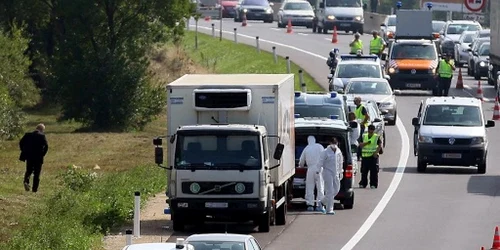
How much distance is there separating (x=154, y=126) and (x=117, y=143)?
6.47 metres

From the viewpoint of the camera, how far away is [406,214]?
28781 millimetres

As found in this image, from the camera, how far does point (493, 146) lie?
42.6m

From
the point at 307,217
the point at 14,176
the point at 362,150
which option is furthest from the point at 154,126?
the point at 307,217

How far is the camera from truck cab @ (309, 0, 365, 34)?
77.4 m

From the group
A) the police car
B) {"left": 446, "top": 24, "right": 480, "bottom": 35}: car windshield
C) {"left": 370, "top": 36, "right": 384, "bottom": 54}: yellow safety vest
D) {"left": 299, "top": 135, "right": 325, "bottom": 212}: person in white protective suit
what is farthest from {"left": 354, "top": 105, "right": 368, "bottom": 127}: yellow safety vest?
{"left": 446, "top": 24, "right": 480, "bottom": 35}: car windshield

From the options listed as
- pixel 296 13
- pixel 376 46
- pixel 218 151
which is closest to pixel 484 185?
Answer: pixel 218 151

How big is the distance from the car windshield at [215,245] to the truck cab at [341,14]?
6019 centimetres

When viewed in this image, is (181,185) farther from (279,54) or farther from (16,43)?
(279,54)

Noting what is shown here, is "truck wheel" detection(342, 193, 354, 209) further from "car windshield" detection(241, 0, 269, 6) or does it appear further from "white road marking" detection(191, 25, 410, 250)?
"car windshield" detection(241, 0, 269, 6)

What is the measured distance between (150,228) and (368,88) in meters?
20.3

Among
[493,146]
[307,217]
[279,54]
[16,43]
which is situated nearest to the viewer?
[307,217]

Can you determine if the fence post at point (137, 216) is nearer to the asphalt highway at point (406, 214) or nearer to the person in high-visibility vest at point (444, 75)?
the asphalt highway at point (406, 214)

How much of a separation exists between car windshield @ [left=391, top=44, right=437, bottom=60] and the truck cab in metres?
22.2

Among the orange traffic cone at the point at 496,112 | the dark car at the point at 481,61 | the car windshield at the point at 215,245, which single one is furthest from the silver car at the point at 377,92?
the car windshield at the point at 215,245
